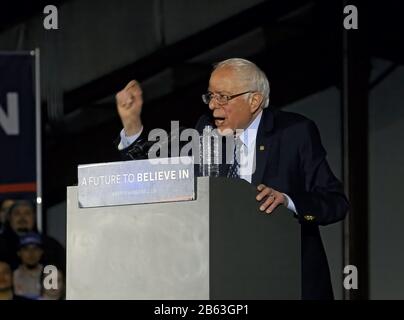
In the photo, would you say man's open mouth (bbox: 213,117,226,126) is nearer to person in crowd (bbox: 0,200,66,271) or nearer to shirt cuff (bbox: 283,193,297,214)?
shirt cuff (bbox: 283,193,297,214)

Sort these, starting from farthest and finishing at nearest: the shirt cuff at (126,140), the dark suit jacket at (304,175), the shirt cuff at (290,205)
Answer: the shirt cuff at (126,140), the dark suit jacket at (304,175), the shirt cuff at (290,205)

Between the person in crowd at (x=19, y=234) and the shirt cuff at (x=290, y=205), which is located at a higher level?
the shirt cuff at (x=290, y=205)

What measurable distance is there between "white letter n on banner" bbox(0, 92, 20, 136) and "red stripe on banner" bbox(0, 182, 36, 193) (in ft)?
0.92

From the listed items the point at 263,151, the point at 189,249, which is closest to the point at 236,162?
the point at 263,151

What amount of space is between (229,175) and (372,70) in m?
2.69

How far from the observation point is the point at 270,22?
5703mm

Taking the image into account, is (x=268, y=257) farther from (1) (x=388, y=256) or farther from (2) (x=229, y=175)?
(1) (x=388, y=256)

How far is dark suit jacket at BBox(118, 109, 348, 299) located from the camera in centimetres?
299

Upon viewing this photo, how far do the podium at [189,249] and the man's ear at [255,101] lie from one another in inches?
14.1

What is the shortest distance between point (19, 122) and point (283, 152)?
3249 millimetres

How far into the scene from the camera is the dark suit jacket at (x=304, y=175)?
299 cm

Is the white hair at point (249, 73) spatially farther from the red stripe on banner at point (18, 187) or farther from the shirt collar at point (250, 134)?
the red stripe on banner at point (18, 187)

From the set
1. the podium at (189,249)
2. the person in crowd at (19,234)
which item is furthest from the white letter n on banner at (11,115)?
the podium at (189,249)

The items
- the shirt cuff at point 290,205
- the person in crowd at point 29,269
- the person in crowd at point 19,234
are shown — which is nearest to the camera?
the shirt cuff at point 290,205
